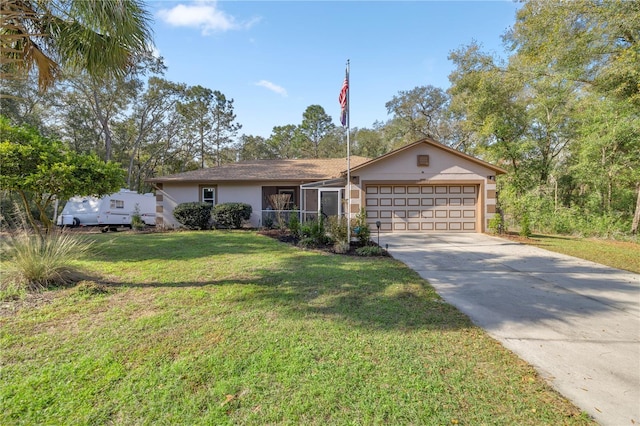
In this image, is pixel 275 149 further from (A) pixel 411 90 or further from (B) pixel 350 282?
(B) pixel 350 282

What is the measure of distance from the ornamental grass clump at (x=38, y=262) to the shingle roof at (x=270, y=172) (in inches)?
392

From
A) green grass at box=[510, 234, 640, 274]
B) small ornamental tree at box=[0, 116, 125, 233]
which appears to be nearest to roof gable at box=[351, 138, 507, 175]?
green grass at box=[510, 234, 640, 274]

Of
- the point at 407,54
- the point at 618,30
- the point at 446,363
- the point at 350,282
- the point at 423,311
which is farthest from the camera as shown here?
the point at 407,54

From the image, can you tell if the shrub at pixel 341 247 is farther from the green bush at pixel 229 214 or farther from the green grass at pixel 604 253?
the green bush at pixel 229 214

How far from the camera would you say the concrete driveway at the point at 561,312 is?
2.67 m

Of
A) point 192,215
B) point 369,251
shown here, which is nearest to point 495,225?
point 369,251

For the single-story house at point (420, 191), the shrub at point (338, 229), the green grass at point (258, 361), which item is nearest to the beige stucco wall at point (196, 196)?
the single-story house at point (420, 191)

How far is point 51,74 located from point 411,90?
27576mm

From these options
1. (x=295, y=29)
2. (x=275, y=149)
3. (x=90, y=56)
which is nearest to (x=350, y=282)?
(x=90, y=56)

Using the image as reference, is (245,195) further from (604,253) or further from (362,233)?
(604,253)

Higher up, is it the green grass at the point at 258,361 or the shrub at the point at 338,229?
the shrub at the point at 338,229

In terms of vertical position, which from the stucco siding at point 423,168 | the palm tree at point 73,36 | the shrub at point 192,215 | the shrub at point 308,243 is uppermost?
the palm tree at point 73,36

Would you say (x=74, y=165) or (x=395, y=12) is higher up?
(x=395, y=12)

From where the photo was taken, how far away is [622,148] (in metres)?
14.5
